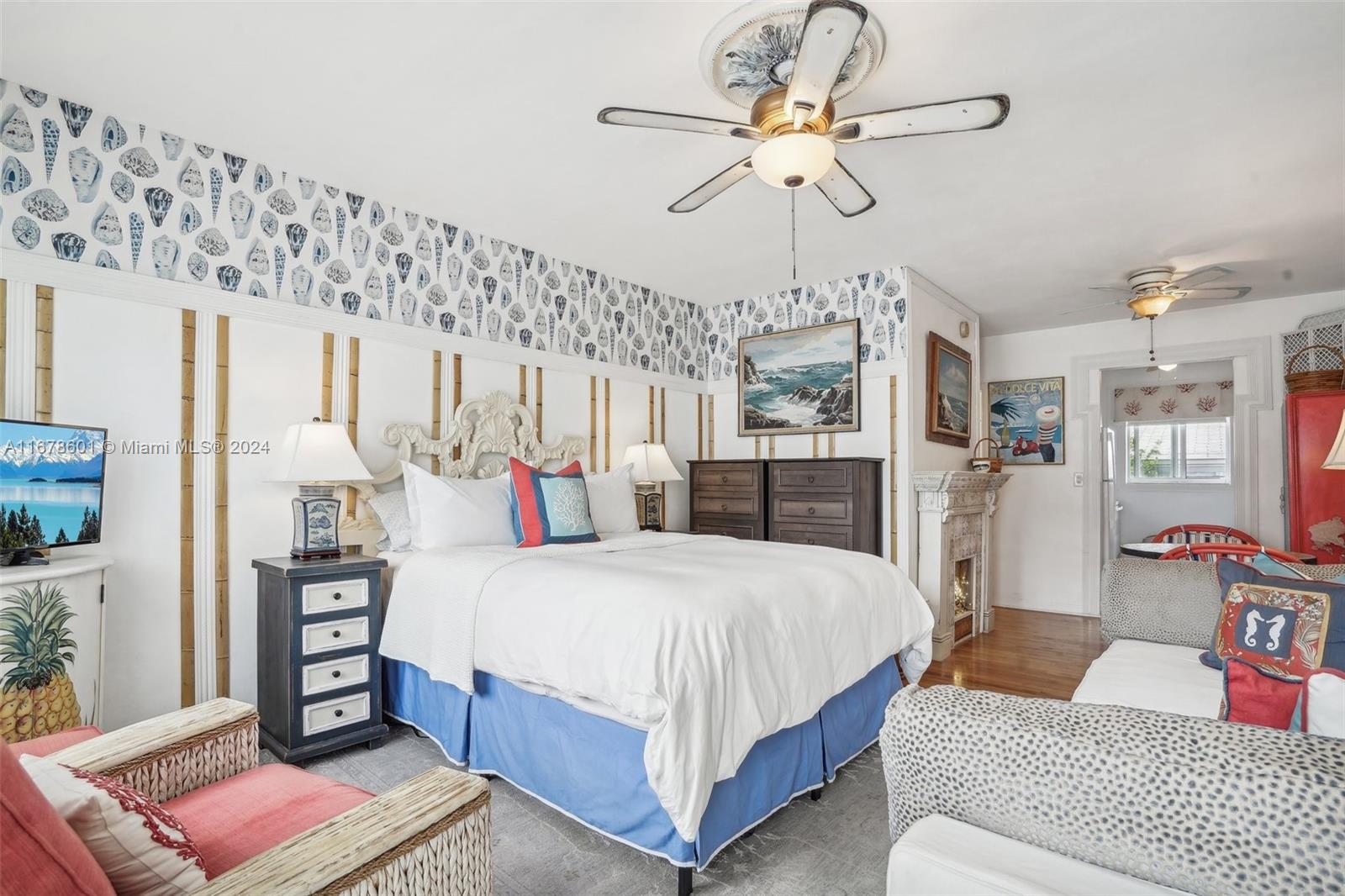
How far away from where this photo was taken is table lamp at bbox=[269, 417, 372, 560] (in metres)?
2.75

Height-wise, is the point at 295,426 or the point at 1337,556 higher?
the point at 295,426

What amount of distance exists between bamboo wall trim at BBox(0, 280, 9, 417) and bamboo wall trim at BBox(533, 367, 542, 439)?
2.38 m

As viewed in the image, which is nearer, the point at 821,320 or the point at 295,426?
the point at 295,426

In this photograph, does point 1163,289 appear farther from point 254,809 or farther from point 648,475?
point 254,809

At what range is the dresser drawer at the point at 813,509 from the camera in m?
4.24

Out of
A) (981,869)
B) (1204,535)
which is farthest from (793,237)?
(1204,535)

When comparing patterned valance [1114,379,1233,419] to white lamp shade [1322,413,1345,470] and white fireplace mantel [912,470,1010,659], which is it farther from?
white lamp shade [1322,413,1345,470]

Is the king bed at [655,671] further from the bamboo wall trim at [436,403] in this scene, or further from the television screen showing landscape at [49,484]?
the television screen showing landscape at [49,484]

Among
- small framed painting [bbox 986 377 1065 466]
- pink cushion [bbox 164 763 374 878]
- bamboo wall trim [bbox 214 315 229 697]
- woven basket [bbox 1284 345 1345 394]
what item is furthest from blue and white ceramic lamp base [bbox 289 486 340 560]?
woven basket [bbox 1284 345 1345 394]

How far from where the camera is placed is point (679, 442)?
17.5ft

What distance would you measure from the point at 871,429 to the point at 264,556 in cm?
376

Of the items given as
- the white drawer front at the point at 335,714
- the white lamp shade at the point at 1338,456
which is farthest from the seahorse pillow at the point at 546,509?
the white lamp shade at the point at 1338,456

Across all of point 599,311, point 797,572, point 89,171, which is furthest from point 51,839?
point 599,311

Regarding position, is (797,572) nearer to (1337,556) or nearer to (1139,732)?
(1139,732)
